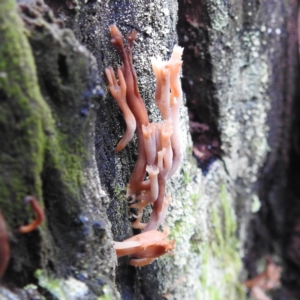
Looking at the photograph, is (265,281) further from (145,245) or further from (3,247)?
(3,247)

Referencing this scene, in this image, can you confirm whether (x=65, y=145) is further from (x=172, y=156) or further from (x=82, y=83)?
(x=172, y=156)

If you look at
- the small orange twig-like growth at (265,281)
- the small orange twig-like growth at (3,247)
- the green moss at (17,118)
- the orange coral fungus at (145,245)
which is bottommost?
the small orange twig-like growth at (265,281)

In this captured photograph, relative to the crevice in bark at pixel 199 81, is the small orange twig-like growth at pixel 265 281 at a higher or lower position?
lower

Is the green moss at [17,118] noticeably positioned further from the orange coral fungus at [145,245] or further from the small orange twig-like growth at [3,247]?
the orange coral fungus at [145,245]

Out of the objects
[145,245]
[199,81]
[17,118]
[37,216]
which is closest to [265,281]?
[199,81]

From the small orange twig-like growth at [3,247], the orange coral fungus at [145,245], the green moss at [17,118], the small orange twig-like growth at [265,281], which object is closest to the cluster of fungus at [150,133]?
the orange coral fungus at [145,245]

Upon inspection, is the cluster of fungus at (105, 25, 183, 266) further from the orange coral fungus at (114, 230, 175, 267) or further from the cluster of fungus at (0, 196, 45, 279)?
the cluster of fungus at (0, 196, 45, 279)

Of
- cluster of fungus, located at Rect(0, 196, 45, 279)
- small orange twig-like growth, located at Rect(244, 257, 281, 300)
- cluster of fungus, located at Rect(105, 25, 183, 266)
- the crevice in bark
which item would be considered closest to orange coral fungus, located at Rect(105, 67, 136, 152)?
cluster of fungus, located at Rect(105, 25, 183, 266)
